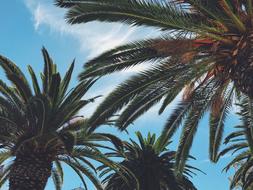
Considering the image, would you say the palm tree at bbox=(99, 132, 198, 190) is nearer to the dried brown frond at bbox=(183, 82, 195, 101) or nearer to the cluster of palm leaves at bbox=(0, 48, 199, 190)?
the cluster of palm leaves at bbox=(0, 48, 199, 190)

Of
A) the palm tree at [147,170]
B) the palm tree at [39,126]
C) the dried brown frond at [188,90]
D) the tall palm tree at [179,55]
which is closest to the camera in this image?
the tall palm tree at [179,55]

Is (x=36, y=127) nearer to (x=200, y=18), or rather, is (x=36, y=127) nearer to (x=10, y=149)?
(x=10, y=149)

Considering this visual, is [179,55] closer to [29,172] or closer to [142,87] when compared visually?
[142,87]

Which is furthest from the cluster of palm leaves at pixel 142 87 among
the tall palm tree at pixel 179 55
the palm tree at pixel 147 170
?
the palm tree at pixel 147 170

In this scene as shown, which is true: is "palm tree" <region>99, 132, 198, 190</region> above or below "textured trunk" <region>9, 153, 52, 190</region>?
above

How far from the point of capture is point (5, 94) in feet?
66.8

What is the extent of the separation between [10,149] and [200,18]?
1202 centimetres

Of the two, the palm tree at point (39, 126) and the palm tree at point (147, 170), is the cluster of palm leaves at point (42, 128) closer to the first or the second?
the palm tree at point (39, 126)

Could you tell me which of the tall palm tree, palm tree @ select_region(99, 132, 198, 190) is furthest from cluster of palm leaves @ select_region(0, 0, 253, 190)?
palm tree @ select_region(99, 132, 198, 190)

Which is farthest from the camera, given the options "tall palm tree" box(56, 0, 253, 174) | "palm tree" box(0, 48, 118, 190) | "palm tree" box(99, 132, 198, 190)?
"palm tree" box(99, 132, 198, 190)

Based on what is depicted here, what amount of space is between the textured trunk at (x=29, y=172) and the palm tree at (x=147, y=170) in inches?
454

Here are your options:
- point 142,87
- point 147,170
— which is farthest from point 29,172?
point 147,170

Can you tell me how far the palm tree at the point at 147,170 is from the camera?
3216cm

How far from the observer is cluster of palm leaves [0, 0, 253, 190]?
12.3m
